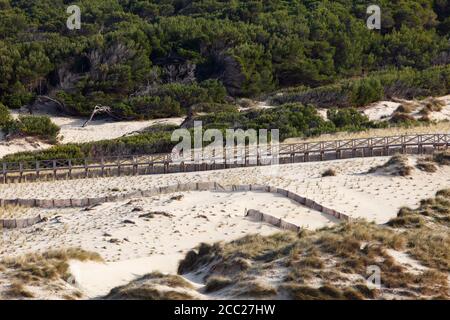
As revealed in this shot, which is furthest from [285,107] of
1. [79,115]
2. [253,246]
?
[253,246]

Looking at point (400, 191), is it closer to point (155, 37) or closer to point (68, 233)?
point (68, 233)

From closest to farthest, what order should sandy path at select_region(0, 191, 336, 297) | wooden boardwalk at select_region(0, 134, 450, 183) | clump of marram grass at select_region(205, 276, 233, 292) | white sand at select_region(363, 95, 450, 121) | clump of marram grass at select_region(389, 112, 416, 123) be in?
1. clump of marram grass at select_region(205, 276, 233, 292)
2. sandy path at select_region(0, 191, 336, 297)
3. wooden boardwalk at select_region(0, 134, 450, 183)
4. clump of marram grass at select_region(389, 112, 416, 123)
5. white sand at select_region(363, 95, 450, 121)

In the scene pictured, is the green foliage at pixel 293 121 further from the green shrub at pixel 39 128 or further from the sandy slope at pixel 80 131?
the green shrub at pixel 39 128

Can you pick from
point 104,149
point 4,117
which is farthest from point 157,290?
point 4,117

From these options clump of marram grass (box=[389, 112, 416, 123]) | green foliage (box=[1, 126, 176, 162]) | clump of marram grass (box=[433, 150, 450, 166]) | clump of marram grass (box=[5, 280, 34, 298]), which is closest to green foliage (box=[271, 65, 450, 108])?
clump of marram grass (box=[389, 112, 416, 123])

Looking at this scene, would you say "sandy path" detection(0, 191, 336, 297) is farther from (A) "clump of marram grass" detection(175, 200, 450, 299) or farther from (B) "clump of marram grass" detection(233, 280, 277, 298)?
(B) "clump of marram grass" detection(233, 280, 277, 298)
